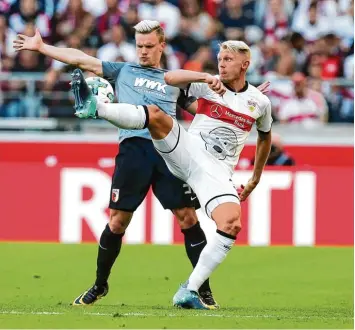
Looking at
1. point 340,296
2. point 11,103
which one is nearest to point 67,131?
point 11,103

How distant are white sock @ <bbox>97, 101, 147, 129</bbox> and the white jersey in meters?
0.68

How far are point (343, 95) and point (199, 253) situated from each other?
8895mm

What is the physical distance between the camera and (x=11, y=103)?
17.8 meters

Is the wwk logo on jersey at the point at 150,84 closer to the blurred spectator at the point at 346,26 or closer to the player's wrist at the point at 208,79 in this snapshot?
the player's wrist at the point at 208,79

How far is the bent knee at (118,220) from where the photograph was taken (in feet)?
30.7

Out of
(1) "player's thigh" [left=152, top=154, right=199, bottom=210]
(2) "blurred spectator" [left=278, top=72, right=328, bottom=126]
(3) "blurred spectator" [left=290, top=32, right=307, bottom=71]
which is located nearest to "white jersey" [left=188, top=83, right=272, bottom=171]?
(1) "player's thigh" [left=152, top=154, right=199, bottom=210]

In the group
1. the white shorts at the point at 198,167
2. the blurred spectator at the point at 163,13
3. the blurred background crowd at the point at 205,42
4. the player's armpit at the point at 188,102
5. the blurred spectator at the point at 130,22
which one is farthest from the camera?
the blurred spectator at the point at 163,13

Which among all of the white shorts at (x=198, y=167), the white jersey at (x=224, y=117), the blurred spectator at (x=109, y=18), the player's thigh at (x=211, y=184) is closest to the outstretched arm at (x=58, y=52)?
the white jersey at (x=224, y=117)

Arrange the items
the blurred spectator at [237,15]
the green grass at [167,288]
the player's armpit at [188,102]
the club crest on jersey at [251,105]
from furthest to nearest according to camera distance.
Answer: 1. the blurred spectator at [237,15]
2. the player's armpit at [188,102]
3. the club crest on jersey at [251,105]
4. the green grass at [167,288]

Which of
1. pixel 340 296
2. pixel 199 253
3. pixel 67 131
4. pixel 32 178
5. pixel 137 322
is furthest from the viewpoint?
pixel 67 131

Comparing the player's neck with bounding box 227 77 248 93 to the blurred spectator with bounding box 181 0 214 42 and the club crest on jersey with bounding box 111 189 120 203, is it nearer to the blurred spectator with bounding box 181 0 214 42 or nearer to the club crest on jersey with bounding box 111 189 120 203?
the club crest on jersey with bounding box 111 189 120 203

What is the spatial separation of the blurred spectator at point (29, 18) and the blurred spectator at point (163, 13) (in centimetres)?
164

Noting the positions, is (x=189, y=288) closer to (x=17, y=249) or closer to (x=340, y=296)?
(x=340, y=296)

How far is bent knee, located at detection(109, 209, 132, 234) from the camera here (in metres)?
9.35
